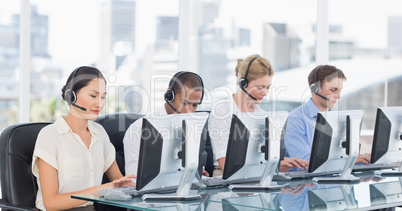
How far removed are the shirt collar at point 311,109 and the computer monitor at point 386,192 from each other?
2.60 ft

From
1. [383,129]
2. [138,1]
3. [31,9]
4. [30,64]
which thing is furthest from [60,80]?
[383,129]

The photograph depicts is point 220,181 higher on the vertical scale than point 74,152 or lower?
lower

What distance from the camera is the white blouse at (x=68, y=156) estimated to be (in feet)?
9.15

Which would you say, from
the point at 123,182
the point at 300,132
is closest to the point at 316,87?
the point at 300,132

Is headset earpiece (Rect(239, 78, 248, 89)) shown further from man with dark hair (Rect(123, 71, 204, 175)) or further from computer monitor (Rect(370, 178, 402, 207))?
computer monitor (Rect(370, 178, 402, 207))

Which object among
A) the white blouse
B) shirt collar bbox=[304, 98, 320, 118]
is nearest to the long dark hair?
the white blouse

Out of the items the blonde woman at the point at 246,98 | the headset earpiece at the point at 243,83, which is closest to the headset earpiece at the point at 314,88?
the blonde woman at the point at 246,98

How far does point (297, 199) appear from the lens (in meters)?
2.69

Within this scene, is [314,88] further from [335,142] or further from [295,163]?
[335,142]

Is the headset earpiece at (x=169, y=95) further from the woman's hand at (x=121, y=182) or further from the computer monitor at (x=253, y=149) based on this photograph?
the woman's hand at (x=121, y=182)

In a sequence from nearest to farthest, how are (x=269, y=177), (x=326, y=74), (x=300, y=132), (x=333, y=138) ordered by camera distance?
1. (x=269, y=177)
2. (x=333, y=138)
3. (x=300, y=132)
4. (x=326, y=74)

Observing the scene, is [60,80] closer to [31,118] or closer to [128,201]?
[31,118]

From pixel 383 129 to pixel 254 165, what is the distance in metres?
0.96

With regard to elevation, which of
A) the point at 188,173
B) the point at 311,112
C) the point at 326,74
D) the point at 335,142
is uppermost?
the point at 326,74
